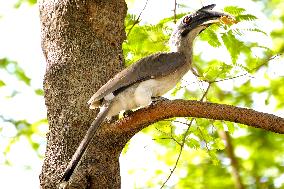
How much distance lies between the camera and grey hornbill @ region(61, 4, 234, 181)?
3.96m

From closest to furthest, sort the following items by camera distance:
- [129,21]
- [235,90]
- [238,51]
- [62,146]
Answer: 1. [62,146]
2. [238,51]
3. [129,21]
4. [235,90]

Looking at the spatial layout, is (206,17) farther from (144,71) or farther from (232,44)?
(144,71)

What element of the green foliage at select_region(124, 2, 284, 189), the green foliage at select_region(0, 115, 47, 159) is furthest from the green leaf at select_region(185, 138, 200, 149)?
the green foliage at select_region(0, 115, 47, 159)

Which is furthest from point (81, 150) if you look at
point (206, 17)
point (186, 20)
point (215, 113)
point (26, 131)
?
point (26, 131)

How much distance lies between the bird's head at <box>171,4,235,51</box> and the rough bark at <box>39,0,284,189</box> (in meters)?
0.58

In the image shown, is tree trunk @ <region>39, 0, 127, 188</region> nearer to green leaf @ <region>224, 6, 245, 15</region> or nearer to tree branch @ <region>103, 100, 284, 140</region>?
tree branch @ <region>103, 100, 284, 140</region>

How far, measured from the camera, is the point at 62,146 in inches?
149

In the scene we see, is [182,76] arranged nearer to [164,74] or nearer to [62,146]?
[164,74]

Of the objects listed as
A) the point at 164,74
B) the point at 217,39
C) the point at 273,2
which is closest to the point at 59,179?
the point at 164,74

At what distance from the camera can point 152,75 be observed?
4.36 m

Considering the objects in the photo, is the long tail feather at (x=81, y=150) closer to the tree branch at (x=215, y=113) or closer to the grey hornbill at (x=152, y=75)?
the grey hornbill at (x=152, y=75)

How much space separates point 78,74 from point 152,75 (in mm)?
617

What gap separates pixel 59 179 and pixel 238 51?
77.5 inches

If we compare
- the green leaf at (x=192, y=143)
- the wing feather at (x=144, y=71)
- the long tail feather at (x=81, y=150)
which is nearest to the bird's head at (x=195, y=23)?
the wing feather at (x=144, y=71)
